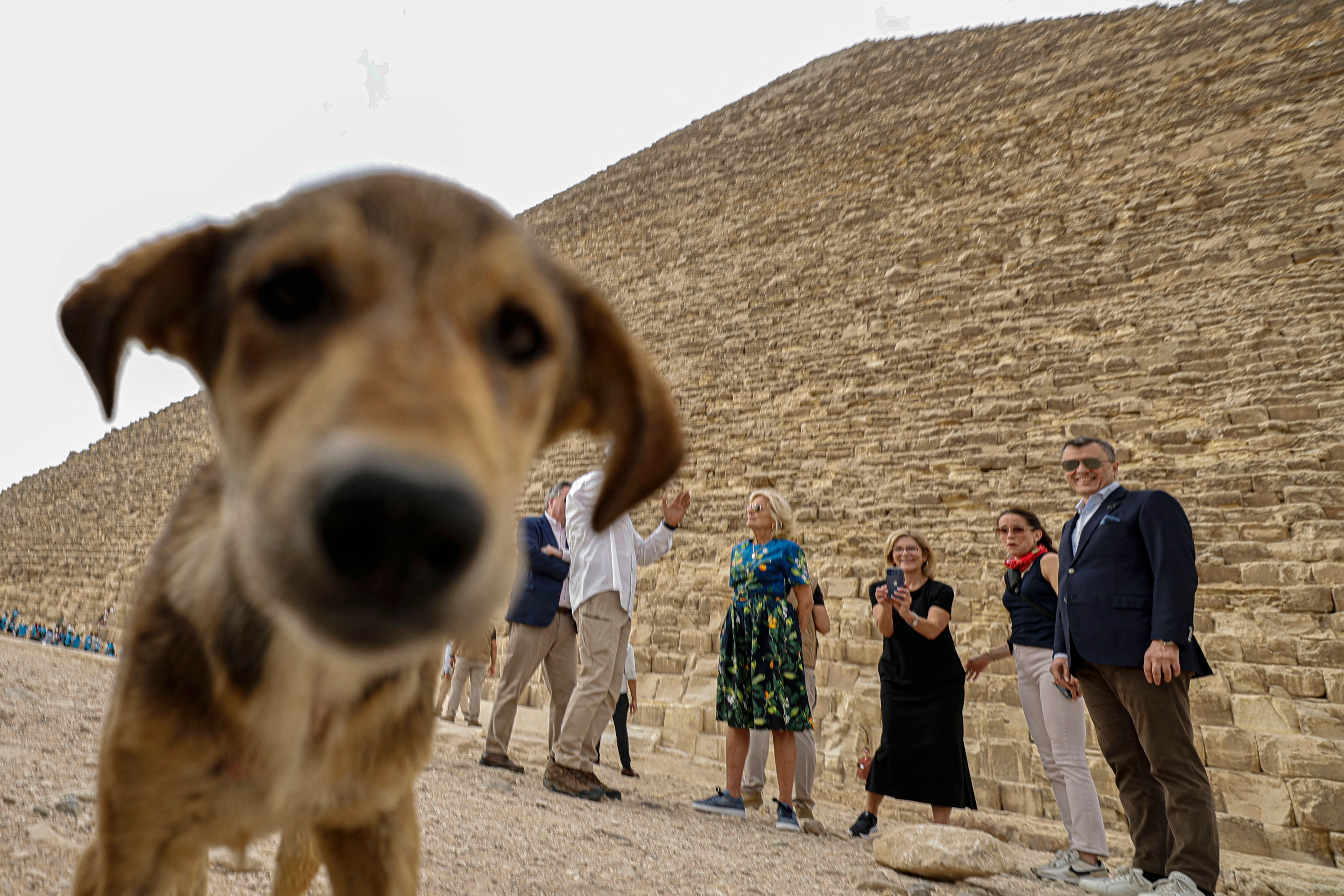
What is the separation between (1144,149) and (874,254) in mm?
6349

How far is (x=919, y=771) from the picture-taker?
4742mm

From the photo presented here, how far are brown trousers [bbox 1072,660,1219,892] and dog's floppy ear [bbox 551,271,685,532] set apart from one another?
11.7 ft

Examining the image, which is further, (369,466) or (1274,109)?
(1274,109)

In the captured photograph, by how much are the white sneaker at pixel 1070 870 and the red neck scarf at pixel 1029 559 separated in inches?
68.0

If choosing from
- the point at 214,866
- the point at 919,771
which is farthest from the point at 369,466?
the point at 919,771

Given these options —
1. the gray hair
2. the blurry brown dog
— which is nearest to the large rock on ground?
the gray hair

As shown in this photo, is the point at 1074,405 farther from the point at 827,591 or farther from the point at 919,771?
the point at 919,771

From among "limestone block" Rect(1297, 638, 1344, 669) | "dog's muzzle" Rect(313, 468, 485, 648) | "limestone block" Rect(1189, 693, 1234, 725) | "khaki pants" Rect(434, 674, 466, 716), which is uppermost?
"limestone block" Rect(1297, 638, 1344, 669)

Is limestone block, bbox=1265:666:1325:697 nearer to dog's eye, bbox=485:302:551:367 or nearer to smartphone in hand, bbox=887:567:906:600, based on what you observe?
smartphone in hand, bbox=887:567:906:600

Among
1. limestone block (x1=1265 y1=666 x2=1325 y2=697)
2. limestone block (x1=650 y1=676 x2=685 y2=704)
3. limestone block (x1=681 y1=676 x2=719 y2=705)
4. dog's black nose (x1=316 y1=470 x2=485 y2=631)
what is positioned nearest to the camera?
dog's black nose (x1=316 y1=470 x2=485 y2=631)

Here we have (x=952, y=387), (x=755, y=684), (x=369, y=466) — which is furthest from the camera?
(x=952, y=387)

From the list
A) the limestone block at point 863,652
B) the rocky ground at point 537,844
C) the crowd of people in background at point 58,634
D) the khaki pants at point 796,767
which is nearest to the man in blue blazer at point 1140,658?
the rocky ground at point 537,844

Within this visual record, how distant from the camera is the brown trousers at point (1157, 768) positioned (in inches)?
138

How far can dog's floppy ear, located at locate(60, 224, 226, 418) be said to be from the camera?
942 mm
